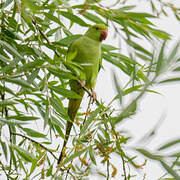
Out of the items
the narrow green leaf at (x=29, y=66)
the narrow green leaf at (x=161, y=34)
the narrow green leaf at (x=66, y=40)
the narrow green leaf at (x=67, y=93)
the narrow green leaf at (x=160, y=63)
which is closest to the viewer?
the narrow green leaf at (x=160, y=63)

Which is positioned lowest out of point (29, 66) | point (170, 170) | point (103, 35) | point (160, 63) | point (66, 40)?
point (170, 170)

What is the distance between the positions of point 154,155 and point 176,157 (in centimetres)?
4

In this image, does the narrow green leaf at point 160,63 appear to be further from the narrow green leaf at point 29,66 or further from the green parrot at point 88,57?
the green parrot at point 88,57

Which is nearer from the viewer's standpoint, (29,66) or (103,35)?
(29,66)

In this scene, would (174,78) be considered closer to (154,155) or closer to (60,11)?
(154,155)

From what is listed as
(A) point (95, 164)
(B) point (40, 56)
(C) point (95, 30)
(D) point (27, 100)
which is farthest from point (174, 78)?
(C) point (95, 30)

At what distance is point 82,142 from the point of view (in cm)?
101

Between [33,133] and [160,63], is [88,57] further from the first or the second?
[160,63]

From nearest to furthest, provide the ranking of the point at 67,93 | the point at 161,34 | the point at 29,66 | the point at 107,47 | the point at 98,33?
the point at 161,34, the point at 29,66, the point at 67,93, the point at 107,47, the point at 98,33

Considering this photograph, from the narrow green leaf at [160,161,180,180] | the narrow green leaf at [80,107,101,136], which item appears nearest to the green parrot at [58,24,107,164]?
the narrow green leaf at [80,107,101,136]

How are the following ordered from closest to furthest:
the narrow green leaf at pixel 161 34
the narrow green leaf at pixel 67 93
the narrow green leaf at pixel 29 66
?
the narrow green leaf at pixel 161 34
the narrow green leaf at pixel 29 66
the narrow green leaf at pixel 67 93

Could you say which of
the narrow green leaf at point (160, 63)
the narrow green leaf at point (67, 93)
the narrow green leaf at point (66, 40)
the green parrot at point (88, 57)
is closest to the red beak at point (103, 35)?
the green parrot at point (88, 57)

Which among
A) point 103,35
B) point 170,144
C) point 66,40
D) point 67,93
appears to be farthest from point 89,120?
point 103,35

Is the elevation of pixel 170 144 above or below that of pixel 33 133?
below
